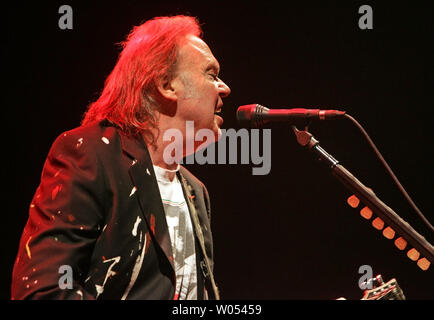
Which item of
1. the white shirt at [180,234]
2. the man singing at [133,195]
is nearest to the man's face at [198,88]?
the man singing at [133,195]

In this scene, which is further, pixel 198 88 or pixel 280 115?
pixel 198 88

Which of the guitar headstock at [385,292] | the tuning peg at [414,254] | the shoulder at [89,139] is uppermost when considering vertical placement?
the shoulder at [89,139]

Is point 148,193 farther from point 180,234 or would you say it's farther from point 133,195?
point 180,234

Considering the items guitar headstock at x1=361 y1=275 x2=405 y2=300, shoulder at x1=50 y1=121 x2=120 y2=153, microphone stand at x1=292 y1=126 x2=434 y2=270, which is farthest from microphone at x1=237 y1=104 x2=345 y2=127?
guitar headstock at x1=361 y1=275 x2=405 y2=300

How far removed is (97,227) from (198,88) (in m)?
0.83

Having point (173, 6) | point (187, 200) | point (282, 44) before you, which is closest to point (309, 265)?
point (187, 200)

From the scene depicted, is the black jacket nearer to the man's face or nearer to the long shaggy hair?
the long shaggy hair

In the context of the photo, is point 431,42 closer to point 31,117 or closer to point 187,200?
point 187,200

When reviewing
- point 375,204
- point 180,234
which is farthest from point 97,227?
point 375,204

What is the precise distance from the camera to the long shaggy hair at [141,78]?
2.27 meters

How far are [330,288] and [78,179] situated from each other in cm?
204

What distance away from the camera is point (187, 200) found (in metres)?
2.42

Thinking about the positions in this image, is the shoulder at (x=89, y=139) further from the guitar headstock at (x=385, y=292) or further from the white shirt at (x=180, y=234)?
the guitar headstock at (x=385, y=292)

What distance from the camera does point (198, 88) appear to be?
233 centimetres
